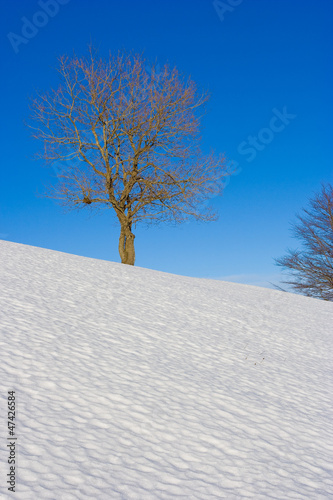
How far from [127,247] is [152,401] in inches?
566

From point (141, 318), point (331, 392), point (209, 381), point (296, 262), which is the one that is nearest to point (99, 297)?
point (141, 318)

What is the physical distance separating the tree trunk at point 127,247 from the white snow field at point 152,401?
9.73 m

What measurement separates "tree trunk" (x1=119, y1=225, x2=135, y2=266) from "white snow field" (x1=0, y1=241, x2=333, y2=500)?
31.9 feet

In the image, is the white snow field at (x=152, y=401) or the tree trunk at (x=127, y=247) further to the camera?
the tree trunk at (x=127, y=247)

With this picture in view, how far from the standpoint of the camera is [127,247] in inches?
723

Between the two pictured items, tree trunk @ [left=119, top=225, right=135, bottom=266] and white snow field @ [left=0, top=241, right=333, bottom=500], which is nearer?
white snow field @ [left=0, top=241, right=333, bottom=500]

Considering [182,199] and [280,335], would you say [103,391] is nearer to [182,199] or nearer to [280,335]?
[280,335]

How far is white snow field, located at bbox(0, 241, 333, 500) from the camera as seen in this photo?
3.01 meters

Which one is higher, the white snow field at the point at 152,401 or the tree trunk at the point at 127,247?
the tree trunk at the point at 127,247

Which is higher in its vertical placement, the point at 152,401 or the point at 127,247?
the point at 127,247

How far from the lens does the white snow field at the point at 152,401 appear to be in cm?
301

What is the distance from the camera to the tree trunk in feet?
60.1

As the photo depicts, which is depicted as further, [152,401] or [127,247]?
[127,247]

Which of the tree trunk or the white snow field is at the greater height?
the tree trunk
